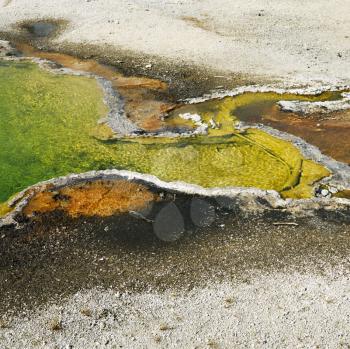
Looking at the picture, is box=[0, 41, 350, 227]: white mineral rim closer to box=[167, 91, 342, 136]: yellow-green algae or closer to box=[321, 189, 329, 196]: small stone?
box=[321, 189, 329, 196]: small stone

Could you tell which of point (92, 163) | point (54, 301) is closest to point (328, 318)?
point (54, 301)

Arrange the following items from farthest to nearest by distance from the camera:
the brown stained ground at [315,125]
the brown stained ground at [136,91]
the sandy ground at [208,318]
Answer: the brown stained ground at [136,91] < the brown stained ground at [315,125] < the sandy ground at [208,318]

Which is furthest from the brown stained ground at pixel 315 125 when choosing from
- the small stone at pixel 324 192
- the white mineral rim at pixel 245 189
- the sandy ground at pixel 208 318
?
the sandy ground at pixel 208 318

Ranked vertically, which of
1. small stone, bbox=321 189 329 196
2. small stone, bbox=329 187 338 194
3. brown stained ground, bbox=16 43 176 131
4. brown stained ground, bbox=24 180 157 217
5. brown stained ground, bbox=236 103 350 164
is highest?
brown stained ground, bbox=16 43 176 131

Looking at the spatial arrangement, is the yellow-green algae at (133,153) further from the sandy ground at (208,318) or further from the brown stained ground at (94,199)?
the sandy ground at (208,318)

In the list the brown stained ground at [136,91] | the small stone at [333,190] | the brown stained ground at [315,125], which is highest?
the brown stained ground at [136,91]

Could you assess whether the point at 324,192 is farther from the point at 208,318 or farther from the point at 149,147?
the point at 149,147

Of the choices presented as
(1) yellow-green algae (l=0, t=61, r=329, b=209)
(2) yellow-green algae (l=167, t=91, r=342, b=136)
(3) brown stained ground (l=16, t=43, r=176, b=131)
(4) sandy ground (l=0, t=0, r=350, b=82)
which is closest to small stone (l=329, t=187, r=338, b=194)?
(1) yellow-green algae (l=0, t=61, r=329, b=209)
